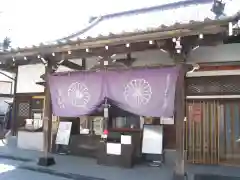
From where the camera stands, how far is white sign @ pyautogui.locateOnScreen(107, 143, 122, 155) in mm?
8239

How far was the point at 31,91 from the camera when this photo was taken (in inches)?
465

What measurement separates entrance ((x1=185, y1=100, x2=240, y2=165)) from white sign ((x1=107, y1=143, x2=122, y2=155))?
227cm

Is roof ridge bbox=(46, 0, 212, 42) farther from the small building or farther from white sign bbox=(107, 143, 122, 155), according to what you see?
white sign bbox=(107, 143, 122, 155)

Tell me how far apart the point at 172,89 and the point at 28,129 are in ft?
23.9

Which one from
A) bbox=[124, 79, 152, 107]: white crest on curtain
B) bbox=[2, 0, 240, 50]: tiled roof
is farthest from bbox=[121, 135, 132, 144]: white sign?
bbox=[2, 0, 240, 50]: tiled roof

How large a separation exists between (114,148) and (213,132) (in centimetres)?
322

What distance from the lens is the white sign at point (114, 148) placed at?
824 cm

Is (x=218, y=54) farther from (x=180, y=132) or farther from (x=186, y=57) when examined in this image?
(x=180, y=132)

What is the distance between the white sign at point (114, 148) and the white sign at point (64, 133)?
2584mm

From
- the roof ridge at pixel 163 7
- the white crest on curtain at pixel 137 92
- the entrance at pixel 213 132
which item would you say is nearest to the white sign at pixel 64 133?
the white crest on curtain at pixel 137 92

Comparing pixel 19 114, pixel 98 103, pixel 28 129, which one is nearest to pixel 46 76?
pixel 98 103

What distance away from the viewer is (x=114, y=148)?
27.2 feet

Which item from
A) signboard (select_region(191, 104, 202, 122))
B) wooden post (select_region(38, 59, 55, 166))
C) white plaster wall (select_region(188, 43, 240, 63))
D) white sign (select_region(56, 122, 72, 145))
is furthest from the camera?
white sign (select_region(56, 122, 72, 145))

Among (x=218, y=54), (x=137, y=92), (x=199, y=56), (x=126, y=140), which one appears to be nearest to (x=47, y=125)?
(x=126, y=140)
